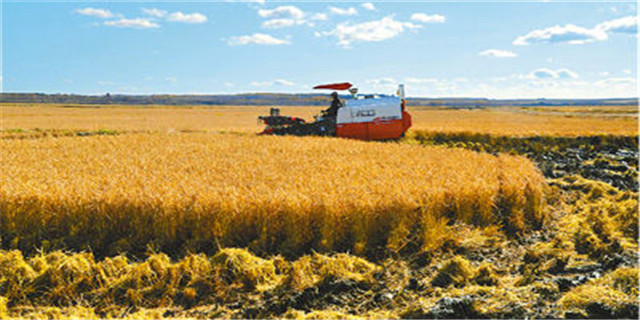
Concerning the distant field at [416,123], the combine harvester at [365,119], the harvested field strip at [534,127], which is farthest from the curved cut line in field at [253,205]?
the distant field at [416,123]

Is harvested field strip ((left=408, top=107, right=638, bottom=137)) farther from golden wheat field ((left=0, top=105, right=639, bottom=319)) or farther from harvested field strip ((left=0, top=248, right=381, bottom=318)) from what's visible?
harvested field strip ((left=0, top=248, right=381, bottom=318))

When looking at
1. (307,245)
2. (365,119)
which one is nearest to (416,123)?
(365,119)

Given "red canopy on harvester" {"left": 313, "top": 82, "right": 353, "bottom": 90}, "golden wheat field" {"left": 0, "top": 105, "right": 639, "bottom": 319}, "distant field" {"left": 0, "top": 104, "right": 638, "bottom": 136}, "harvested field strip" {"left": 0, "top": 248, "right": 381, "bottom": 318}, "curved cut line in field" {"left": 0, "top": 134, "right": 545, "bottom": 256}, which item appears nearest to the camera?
"golden wheat field" {"left": 0, "top": 105, "right": 639, "bottom": 319}

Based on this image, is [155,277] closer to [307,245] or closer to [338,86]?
[307,245]

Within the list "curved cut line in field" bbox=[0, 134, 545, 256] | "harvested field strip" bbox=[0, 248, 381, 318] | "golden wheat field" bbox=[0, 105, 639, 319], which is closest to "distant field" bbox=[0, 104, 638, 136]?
"curved cut line in field" bbox=[0, 134, 545, 256]

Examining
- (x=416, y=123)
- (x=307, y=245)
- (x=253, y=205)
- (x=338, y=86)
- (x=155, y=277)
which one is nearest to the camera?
(x=155, y=277)

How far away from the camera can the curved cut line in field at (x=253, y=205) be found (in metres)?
6.61

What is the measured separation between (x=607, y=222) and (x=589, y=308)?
3910mm

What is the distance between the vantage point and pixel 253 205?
670 cm

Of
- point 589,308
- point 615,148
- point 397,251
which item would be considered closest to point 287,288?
point 397,251

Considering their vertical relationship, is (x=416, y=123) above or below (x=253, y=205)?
above

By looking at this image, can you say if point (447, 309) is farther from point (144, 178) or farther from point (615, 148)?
point (615, 148)

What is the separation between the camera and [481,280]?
19.5 ft

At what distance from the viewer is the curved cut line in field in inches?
260
